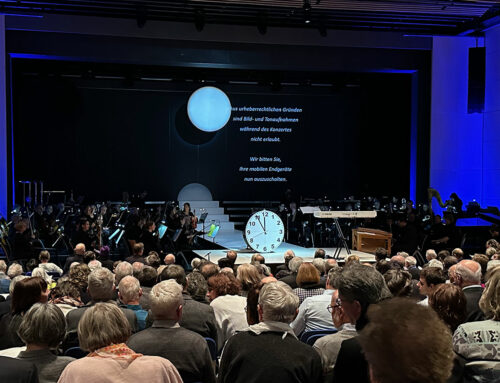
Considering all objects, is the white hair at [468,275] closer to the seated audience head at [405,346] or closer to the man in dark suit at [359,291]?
the man in dark suit at [359,291]

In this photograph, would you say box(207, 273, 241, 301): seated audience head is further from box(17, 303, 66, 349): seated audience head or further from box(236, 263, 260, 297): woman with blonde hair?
box(17, 303, 66, 349): seated audience head

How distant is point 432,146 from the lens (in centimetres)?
1573

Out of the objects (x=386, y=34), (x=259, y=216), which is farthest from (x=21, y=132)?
(x=386, y=34)

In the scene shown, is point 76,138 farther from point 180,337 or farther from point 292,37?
point 180,337

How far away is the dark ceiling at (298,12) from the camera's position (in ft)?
42.0

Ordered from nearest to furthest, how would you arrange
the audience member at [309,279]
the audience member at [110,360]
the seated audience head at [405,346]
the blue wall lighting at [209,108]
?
the seated audience head at [405,346], the audience member at [110,360], the audience member at [309,279], the blue wall lighting at [209,108]

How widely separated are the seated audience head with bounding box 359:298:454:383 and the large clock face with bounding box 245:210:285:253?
10522mm

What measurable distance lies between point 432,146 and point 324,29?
4.14m

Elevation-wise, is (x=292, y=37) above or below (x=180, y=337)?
above

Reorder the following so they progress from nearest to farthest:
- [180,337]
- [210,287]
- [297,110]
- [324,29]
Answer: [180,337]
[210,287]
[324,29]
[297,110]

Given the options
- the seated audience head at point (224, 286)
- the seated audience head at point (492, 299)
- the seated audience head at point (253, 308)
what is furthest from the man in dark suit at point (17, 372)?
the seated audience head at point (224, 286)

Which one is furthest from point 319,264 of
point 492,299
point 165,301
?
point 165,301

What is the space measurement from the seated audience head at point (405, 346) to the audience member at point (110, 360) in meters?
1.19

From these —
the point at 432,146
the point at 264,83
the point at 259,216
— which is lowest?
the point at 259,216
